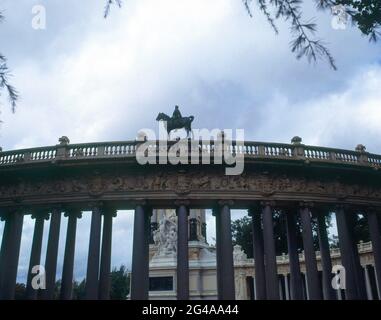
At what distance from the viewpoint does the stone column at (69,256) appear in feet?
75.5

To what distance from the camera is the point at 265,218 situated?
Result: 2372cm

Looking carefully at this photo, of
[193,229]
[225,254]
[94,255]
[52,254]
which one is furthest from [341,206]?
[52,254]

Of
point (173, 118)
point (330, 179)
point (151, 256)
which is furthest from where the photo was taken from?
point (151, 256)

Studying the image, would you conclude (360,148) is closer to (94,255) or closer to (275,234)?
(94,255)

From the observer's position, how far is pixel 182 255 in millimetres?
22406

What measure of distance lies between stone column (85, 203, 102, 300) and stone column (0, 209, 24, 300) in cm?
516

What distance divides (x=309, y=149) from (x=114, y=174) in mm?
13691

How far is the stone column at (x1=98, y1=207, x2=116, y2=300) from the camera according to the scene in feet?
77.7

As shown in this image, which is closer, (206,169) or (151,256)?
(206,169)

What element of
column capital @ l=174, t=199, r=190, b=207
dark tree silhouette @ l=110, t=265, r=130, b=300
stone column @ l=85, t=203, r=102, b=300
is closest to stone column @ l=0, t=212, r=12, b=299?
stone column @ l=85, t=203, r=102, b=300

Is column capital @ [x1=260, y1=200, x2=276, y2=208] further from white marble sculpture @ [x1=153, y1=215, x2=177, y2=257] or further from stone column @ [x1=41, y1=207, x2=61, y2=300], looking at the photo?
white marble sculpture @ [x1=153, y1=215, x2=177, y2=257]

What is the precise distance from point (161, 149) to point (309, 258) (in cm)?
1191

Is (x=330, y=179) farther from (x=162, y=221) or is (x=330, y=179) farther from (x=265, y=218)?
(x=162, y=221)
